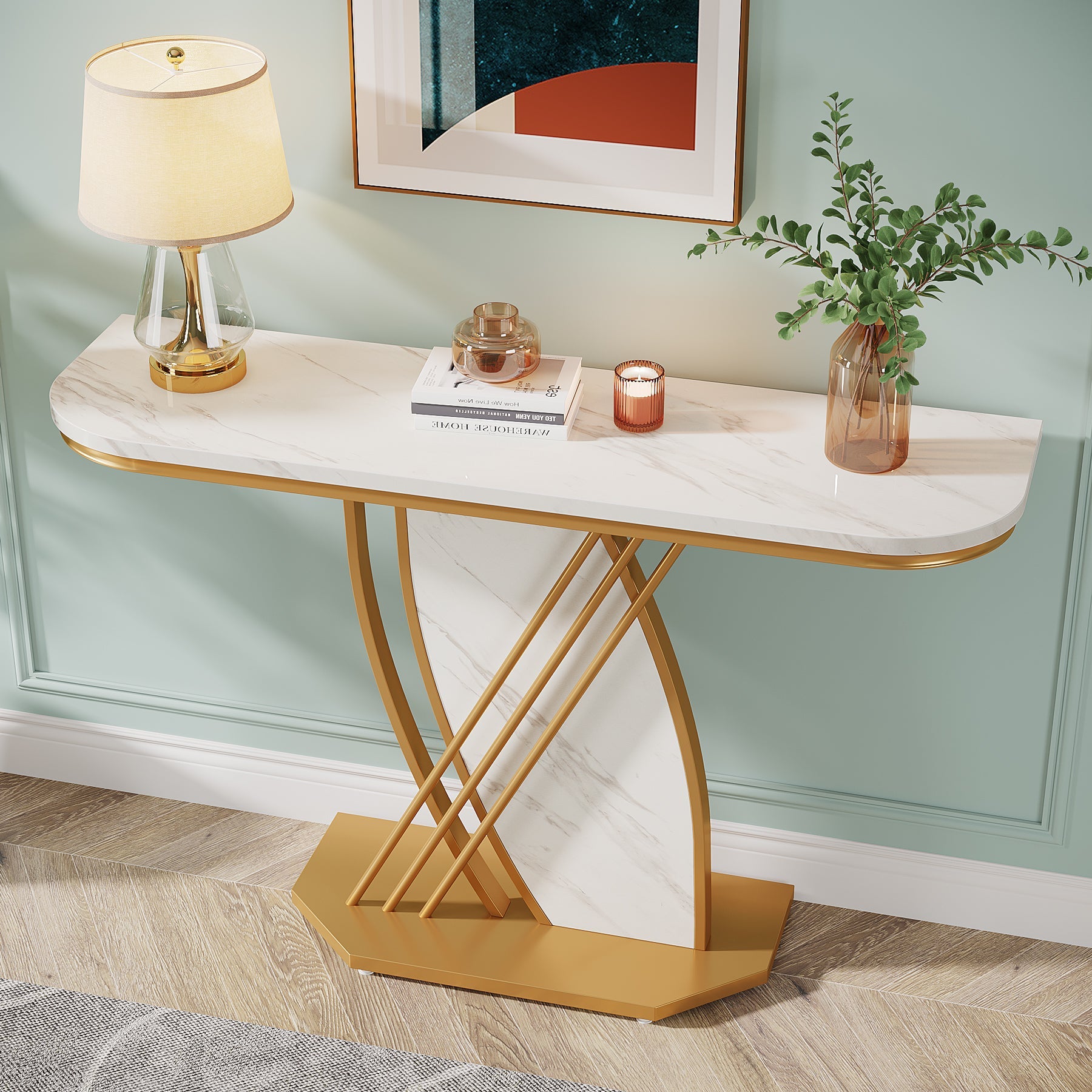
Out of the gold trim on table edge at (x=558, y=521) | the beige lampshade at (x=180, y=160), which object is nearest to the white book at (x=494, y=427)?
the gold trim on table edge at (x=558, y=521)

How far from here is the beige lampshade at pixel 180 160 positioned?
165cm

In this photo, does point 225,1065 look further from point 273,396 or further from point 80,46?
point 80,46

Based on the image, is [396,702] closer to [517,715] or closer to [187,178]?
[517,715]

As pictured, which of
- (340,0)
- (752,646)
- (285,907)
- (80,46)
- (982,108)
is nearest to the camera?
(982,108)

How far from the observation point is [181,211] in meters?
1.70

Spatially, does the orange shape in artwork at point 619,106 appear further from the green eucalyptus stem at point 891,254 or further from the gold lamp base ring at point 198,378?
the gold lamp base ring at point 198,378

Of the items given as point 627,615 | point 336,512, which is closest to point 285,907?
point 336,512

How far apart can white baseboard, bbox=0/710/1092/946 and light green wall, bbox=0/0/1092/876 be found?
41mm

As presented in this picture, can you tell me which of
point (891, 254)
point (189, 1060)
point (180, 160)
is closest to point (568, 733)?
point (189, 1060)

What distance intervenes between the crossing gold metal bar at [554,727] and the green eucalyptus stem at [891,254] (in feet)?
1.19

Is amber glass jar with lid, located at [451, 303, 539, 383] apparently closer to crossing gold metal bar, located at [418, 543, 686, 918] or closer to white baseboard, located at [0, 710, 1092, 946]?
crossing gold metal bar, located at [418, 543, 686, 918]

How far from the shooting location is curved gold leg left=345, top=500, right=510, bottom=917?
2.00 metres

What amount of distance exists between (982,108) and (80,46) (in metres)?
1.31

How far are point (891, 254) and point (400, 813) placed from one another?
142cm
